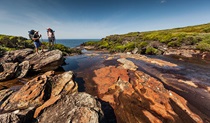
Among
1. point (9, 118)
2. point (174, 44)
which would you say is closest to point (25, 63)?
point (9, 118)

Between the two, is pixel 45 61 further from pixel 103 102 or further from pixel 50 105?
pixel 103 102

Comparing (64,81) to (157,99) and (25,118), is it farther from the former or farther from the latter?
(157,99)

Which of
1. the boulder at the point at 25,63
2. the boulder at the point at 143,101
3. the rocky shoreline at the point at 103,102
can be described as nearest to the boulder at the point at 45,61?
the boulder at the point at 25,63

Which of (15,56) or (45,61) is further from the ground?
(15,56)

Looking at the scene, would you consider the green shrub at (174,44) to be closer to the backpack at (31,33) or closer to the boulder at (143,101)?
the boulder at (143,101)

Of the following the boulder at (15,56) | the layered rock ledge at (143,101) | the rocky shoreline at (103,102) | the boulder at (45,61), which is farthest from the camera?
the boulder at (15,56)

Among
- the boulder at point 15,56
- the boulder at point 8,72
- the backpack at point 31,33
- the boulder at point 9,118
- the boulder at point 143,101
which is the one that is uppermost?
the backpack at point 31,33

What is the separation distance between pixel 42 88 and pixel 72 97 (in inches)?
141

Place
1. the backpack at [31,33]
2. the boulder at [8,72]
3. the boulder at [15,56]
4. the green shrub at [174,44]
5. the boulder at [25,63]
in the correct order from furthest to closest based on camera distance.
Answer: the green shrub at [174,44] → the boulder at [15,56] → the backpack at [31,33] → the boulder at [25,63] → the boulder at [8,72]

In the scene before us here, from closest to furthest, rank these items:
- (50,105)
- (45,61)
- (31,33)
→ (50,105) → (31,33) → (45,61)

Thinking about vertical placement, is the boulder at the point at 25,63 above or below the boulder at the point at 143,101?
above

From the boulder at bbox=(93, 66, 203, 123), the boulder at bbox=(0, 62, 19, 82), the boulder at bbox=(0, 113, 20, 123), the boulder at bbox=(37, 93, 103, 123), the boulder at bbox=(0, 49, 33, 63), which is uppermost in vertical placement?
the boulder at bbox=(0, 49, 33, 63)

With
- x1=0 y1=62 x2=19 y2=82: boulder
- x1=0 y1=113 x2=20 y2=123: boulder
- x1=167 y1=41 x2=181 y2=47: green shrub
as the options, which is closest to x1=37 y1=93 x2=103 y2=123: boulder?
x1=0 y1=113 x2=20 y2=123: boulder

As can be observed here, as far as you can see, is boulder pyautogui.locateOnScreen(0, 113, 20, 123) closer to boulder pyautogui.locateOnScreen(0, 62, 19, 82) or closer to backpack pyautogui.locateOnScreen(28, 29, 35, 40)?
Result: boulder pyautogui.locateOnScreen(0, 62, 19, 82)
